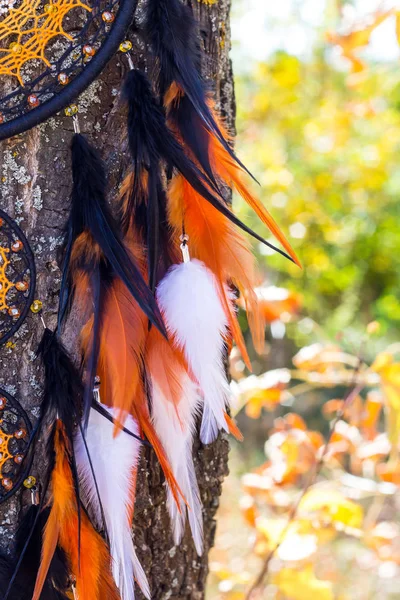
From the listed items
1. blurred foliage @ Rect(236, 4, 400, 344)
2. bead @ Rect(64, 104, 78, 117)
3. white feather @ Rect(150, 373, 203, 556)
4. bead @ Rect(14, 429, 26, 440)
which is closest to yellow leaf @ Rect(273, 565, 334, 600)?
white feather @ Rect(150, 373, 203, 556)

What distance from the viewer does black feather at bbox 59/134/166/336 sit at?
0.66m

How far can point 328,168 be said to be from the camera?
3393mm

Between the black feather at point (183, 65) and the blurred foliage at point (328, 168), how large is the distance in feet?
6.63

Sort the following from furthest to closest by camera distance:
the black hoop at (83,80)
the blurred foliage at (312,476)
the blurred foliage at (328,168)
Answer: the blurred foliage at (328,168) < the blurred foliage at (312,476) < the black hoop at (83,80)

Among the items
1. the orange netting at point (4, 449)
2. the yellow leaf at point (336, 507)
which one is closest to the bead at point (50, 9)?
the orange netting at point (4, 449)

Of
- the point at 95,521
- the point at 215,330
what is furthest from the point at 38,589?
the point at 215,330

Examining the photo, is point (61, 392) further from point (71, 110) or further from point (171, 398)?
point (71, 110)

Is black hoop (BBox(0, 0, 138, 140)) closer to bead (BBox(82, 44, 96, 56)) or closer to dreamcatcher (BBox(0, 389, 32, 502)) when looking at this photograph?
bead (BBox(82, 44, 96, 56))

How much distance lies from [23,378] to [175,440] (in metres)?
0.20

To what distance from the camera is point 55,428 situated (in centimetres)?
71

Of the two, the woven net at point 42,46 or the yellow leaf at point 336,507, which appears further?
the yellow leaf at point 336,507

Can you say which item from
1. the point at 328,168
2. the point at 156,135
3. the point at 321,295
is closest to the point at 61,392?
the point at 156,135

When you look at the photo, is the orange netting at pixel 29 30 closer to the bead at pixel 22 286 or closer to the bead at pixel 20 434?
the bead at pixel 22 286

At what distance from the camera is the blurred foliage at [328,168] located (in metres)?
3.08
